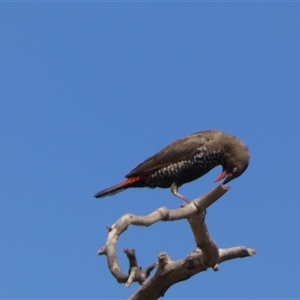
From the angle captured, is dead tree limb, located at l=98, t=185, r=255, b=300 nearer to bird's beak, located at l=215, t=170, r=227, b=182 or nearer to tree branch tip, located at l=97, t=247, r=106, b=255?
tree branch tip, located at l=97, t=247, r=106, b=255

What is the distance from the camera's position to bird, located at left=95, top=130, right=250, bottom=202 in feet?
32.1

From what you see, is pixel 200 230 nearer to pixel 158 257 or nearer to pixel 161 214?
pixel 158 257

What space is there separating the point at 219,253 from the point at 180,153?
2.18 meters

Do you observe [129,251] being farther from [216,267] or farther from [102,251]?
[216,267]

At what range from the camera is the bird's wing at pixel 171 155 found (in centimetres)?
976

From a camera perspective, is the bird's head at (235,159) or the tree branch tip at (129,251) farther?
the bird's head at (235,159)

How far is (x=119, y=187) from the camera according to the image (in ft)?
31.4

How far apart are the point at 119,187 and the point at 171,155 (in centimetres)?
74

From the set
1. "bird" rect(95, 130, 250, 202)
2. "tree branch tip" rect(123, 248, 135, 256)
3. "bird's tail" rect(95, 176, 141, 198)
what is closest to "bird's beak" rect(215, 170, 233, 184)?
"bird" rect(95, 130, 250, 202)

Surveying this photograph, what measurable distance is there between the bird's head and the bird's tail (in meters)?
1.02

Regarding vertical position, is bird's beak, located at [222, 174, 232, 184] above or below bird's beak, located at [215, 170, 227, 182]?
below

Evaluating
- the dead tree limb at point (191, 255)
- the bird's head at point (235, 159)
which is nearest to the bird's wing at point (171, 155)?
the bird's head at point (235, 159)

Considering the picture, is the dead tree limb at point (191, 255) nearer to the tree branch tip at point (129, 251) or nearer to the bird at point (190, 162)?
the tree branch tip at point (129, 251)

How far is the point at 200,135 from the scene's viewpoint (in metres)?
9.98
